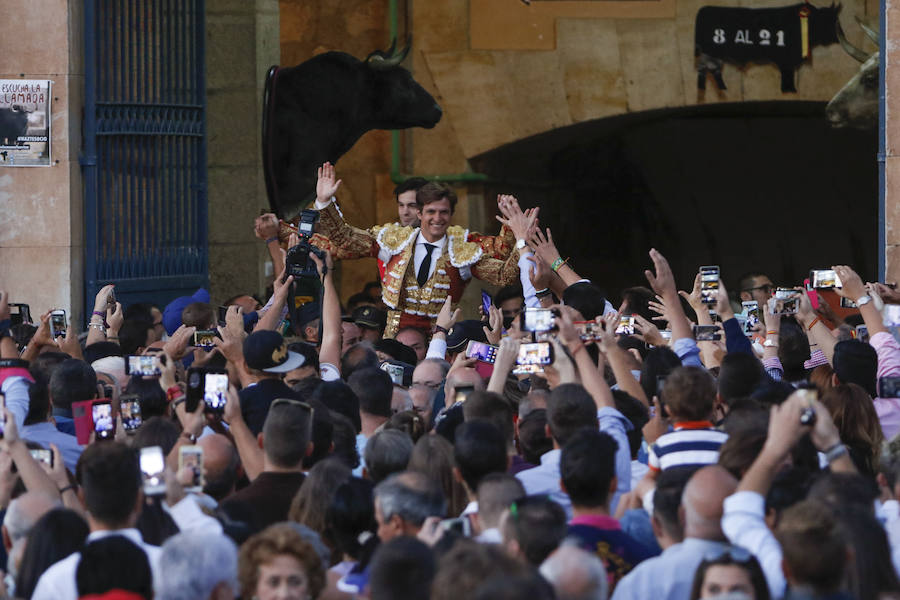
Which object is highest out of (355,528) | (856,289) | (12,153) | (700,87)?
(700,87)

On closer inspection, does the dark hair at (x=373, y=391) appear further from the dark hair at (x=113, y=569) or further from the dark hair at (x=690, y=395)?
the dark hair at (x=113, y=569)

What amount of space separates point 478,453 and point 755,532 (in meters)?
0.98

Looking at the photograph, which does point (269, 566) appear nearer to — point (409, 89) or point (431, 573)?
point (431, 573)

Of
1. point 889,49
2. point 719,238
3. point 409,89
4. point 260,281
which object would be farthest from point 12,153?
point 719,238

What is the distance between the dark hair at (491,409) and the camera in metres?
5.08

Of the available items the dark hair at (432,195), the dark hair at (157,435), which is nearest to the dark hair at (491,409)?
the dark hair at (157,435)

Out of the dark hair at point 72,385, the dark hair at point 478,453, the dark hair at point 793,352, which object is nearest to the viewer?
the dark hair at point 478,453

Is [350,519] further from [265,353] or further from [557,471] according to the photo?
[265,353]

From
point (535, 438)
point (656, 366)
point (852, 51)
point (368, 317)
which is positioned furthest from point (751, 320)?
point (852, 51)

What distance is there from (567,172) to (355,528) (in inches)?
471

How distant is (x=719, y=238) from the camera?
1686cm

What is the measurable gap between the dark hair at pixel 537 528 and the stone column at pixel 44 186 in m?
6.79

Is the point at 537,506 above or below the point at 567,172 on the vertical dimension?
below

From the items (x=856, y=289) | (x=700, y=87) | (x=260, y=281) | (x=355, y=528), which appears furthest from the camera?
(x=700, y=87)
